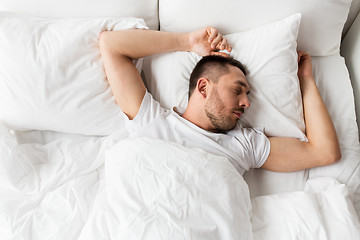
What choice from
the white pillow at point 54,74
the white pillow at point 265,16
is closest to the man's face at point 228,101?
the white pillow at point 265,16

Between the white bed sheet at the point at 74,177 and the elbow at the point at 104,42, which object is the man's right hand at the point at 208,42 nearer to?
the elbow at the point at 104,42

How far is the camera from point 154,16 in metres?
1.40

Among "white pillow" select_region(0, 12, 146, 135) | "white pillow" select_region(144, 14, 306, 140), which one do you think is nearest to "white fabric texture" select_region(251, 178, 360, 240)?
"white pillow" select_region(144, 14, 306, 140)

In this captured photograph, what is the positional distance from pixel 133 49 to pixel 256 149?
→ 2.13 ft

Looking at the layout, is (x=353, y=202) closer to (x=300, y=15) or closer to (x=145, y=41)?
(x=300, y=15)

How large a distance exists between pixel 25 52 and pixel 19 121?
0.29 meters

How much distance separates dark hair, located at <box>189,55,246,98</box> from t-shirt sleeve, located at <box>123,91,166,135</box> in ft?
0.56

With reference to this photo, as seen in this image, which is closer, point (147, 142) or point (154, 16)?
point (147, 142)

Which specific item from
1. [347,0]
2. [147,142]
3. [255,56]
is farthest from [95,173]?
[347,0]

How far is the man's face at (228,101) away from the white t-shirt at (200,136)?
0.06m

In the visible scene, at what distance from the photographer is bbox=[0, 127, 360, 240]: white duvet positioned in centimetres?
91

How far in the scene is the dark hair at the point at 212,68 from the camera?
47.9 inches

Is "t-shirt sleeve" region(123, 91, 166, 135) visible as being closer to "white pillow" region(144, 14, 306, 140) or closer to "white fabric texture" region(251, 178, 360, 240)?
"white pillow" region(144, 14, 306, 140)

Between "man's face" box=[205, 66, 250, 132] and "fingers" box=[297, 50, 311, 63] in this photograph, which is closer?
"man's face" box=[205, 66, 250, 132]
